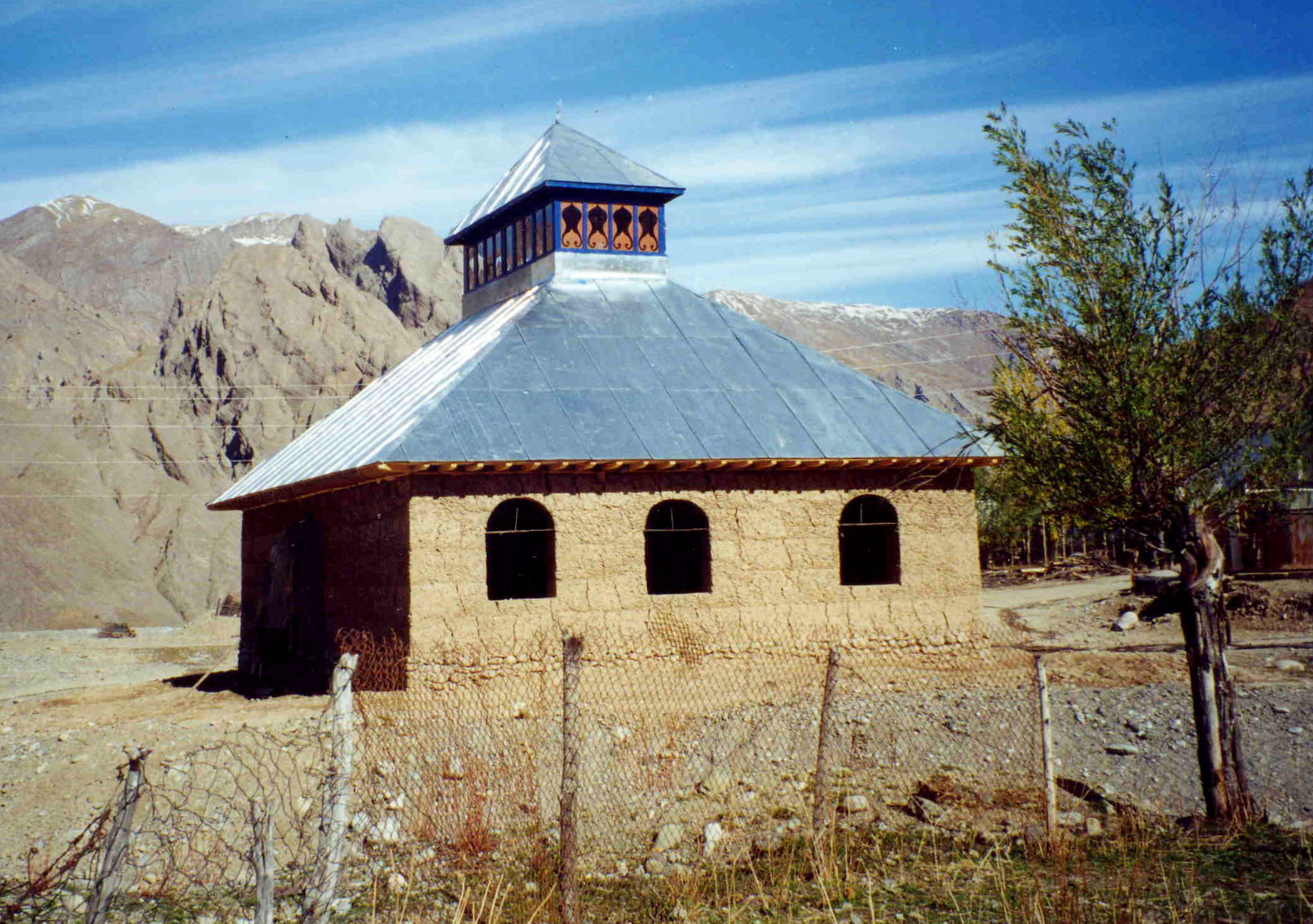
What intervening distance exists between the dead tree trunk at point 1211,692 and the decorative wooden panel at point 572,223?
13364mm

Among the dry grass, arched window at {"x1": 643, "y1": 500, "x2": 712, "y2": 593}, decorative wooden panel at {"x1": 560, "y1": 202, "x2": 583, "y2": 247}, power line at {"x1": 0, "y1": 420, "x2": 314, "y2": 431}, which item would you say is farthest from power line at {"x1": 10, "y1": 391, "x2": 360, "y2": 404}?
the dry grass

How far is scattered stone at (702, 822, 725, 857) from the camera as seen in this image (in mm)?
8766

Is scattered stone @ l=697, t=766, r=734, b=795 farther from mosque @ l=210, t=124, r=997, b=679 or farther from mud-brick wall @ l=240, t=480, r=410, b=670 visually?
mud-brick wall @ l=240, t=480, r=410, b=670

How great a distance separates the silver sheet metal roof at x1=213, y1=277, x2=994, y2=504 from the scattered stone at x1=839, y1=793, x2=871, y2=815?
681 centimetres

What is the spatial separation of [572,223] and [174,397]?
50.8 meters

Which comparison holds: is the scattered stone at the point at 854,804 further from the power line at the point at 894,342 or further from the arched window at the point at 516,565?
the power line at the point at 894,342

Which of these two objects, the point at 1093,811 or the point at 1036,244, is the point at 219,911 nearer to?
the point at 1093,811

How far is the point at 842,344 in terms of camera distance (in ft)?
512

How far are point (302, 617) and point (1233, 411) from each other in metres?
15.1

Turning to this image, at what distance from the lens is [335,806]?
6438 millimetres

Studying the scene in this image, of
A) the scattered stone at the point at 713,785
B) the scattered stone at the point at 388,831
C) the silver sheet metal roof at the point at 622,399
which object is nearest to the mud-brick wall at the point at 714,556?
the silver sheet metal roof at the point at 622,399

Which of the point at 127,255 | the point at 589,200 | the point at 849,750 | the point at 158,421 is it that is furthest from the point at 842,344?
the point at 849,750

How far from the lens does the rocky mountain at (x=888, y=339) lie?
12750cm

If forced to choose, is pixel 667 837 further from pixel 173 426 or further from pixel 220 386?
pixel 220 386
